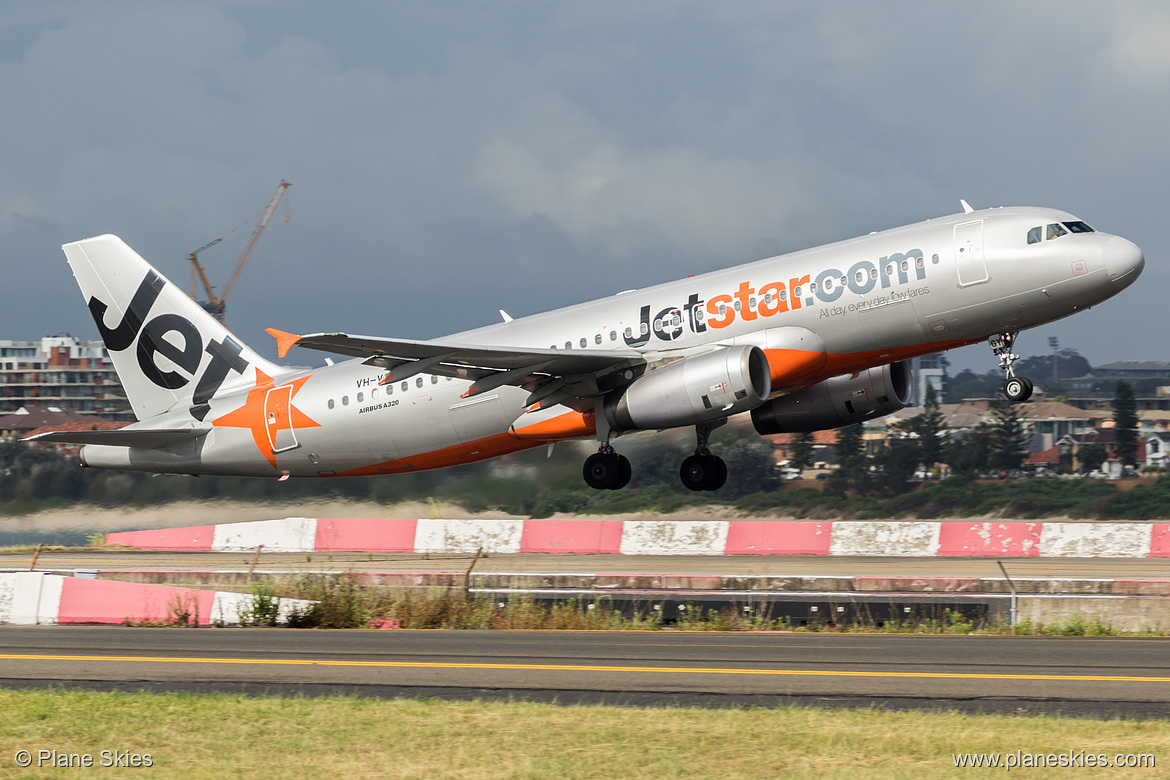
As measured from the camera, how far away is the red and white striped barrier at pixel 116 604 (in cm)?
2248

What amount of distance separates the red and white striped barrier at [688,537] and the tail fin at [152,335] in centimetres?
770

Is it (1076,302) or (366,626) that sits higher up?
(1076,302)

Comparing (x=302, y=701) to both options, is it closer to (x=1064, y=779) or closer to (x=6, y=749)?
(x=6, y=749)

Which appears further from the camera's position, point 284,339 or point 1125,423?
point 1125,423

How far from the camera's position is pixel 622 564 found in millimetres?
34656

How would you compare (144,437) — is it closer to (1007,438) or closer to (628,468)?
(628,468)

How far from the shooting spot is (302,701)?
13953 mm

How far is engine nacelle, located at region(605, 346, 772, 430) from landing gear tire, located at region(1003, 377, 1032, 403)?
500 cm

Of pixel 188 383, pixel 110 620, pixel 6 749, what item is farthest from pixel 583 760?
pixel 188 383

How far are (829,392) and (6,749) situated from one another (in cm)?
2179

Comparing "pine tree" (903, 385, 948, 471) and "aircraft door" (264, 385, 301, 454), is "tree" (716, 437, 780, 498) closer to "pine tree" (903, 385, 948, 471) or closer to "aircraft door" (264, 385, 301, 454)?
"pine tree" (903, 385, 948, 471)

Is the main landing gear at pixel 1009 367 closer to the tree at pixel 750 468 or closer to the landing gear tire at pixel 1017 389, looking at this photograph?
the landing gear tire at pixel 1017 389

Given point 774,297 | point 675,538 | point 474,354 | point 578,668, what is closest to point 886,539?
point 675,538

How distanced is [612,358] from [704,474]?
4978 mm
